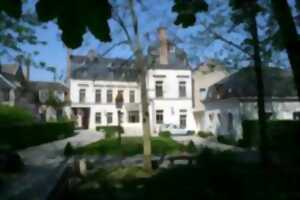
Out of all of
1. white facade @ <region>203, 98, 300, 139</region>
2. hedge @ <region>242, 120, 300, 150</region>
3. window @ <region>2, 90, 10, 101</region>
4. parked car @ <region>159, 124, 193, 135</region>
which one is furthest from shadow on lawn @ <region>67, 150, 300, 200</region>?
window @ <region>2, 90, 10, 101</region>

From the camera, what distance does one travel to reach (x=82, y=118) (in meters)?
52.1

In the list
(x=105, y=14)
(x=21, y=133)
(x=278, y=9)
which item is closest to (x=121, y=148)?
(x=21, y=133)

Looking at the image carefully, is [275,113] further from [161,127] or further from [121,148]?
[161,127]

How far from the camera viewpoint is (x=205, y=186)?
26.2 ft

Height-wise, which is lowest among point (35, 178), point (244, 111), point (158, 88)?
point (35, 178)

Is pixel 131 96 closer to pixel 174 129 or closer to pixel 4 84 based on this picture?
pixel 174 129

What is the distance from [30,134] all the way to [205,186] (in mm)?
19723

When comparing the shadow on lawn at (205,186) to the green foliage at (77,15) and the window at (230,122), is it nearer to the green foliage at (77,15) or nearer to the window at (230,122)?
the green foliage at (77,15)

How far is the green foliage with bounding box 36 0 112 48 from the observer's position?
5.46ft

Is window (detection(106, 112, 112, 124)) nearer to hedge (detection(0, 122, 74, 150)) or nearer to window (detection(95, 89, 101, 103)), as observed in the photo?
window (detection(95, 89, 101, 103))

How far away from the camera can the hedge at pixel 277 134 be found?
58.6 feet

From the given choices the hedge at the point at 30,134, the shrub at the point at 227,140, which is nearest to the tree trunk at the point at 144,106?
the hedge at the point at 30,134

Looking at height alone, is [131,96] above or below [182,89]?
below

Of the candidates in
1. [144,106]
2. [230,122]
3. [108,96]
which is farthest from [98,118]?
[144,106]
